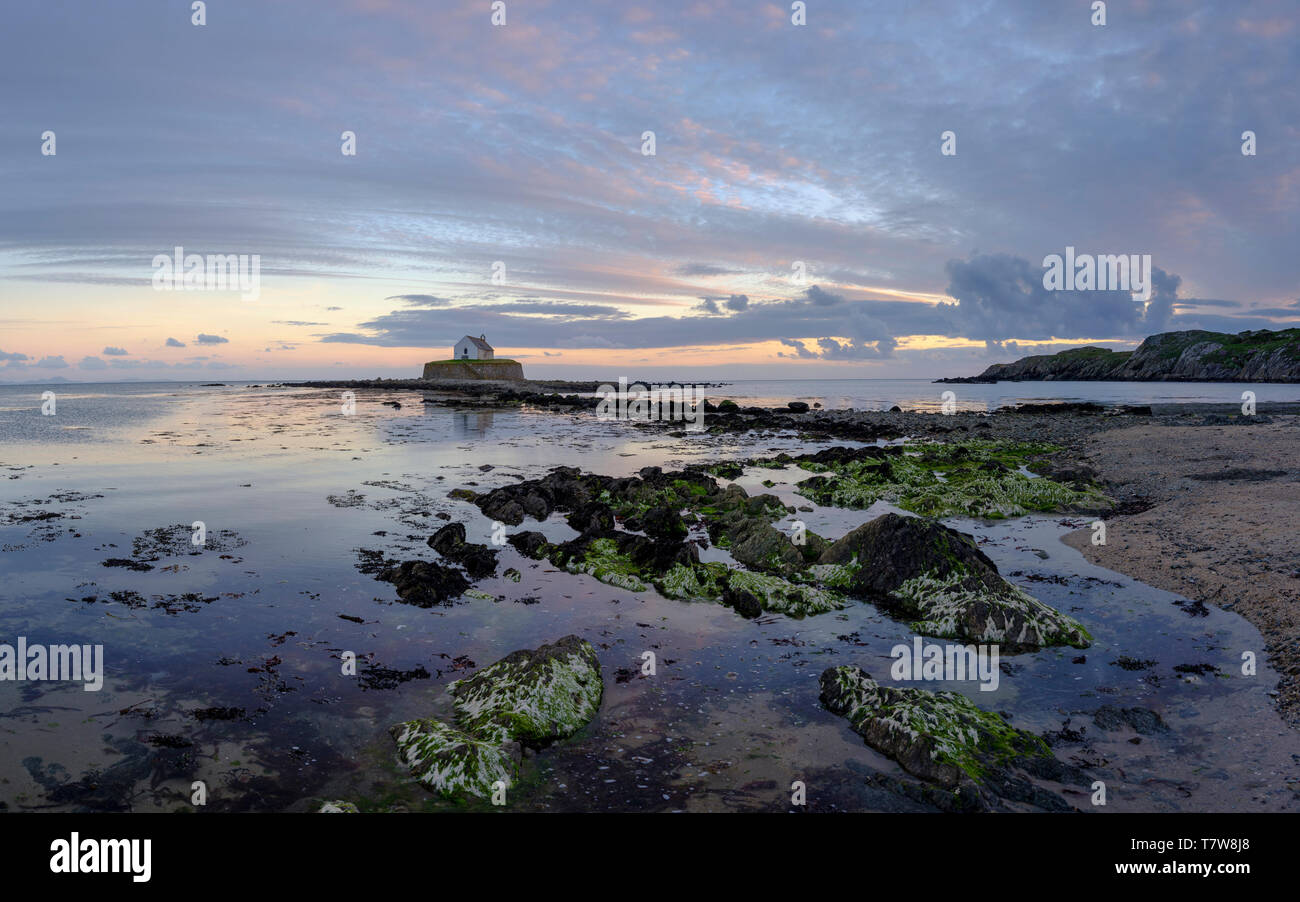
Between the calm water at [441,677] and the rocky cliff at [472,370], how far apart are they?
441 feet

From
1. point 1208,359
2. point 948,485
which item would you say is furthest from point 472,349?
point 1208,359

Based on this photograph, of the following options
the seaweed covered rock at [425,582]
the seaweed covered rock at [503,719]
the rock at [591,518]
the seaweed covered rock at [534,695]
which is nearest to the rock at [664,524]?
the rock at [591,518]

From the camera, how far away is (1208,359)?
528 ft

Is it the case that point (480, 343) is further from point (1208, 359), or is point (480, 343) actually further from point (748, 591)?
point (1208, 359)

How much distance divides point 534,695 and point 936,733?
4.96 metres

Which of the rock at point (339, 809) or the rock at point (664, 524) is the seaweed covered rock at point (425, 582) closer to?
the rock at point (664, 524)

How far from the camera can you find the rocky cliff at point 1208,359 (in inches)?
5536

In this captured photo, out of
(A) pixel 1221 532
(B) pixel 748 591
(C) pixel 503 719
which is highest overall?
(A) pixel 1221 532

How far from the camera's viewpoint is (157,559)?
15562 mm

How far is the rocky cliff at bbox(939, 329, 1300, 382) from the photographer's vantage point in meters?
141

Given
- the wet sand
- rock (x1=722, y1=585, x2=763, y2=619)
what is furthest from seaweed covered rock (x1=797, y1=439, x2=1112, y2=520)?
rock (x1=722, y1=585, x2=763, y2=619)

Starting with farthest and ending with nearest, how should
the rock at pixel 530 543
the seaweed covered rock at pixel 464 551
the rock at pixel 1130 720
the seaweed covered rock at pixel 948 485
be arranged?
the seaweed covered rock at pixel 948 485, the rock at pixel 530 543, the seaweed covered rock at pixel 464 551, the rock at pixel 1130 720
